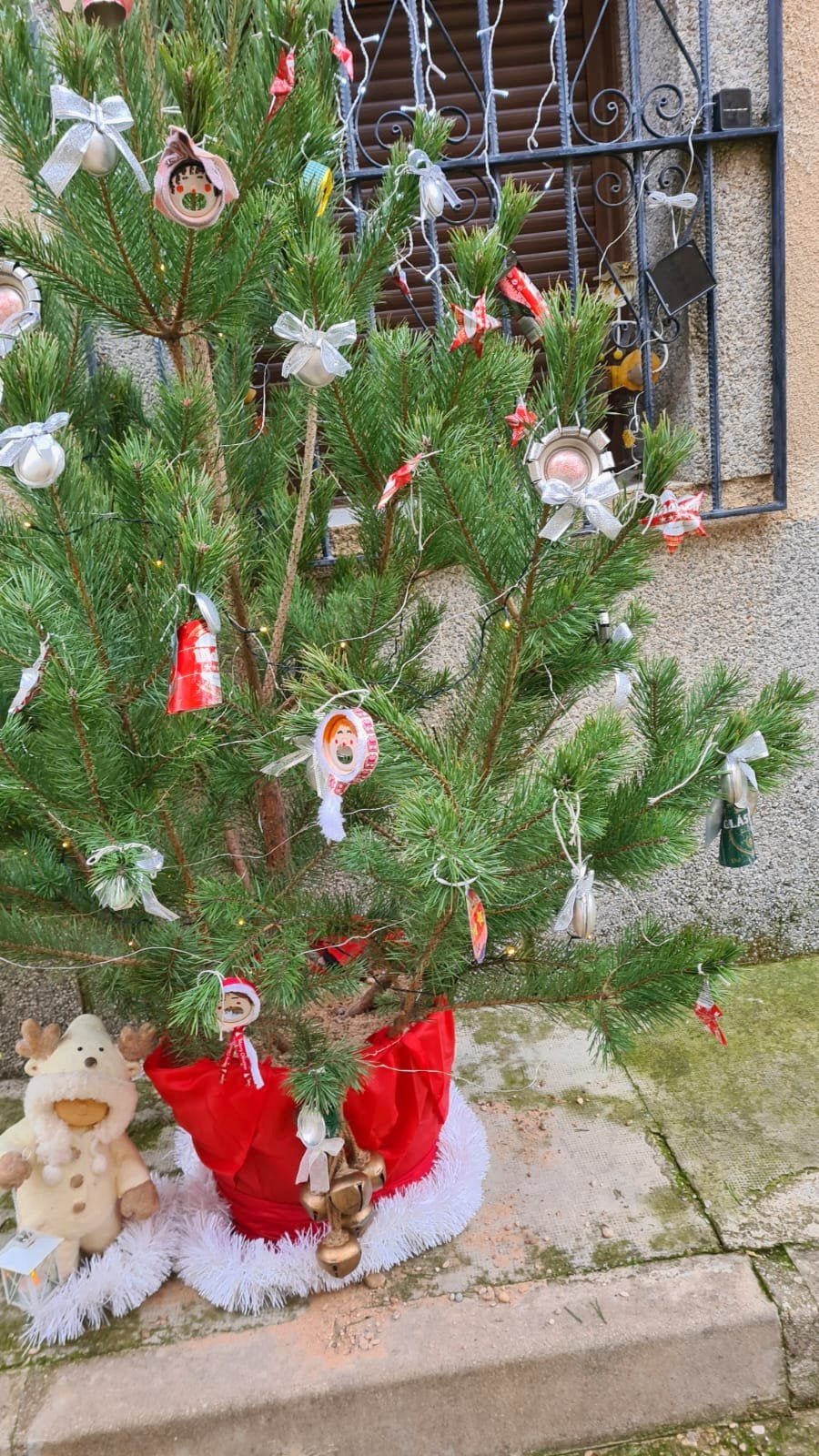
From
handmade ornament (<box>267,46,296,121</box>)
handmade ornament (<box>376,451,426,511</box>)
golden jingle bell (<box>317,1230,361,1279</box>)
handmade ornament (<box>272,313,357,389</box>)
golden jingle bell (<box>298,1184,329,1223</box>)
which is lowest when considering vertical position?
golden jingle bell (<box>317,1230,361,1279</box>)

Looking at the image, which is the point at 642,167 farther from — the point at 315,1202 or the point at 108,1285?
the point at 108,1285

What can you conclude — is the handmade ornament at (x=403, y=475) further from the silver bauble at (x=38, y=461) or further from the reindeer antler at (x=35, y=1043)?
the reindeer antler at (x=35, y=1043)

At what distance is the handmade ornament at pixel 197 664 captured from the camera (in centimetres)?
103

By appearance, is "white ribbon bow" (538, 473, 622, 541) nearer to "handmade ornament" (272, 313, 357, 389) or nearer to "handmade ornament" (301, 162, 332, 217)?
"handmade ornament" (272, 313, 357, 389)

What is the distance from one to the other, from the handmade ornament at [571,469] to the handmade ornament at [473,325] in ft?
0.73

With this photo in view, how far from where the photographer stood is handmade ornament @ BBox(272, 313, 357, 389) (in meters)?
1.13

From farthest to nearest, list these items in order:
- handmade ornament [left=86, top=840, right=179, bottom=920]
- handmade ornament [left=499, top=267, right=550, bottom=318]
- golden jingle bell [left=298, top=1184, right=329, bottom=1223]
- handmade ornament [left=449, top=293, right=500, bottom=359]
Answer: golden jingle bell [left=298, top=1184, right=329, bottom=1223] < handmade ornament [left=499, top=267, right=550, bottom=318] < handmade ornament [left=449, top=293, right=500, bottom=359] < handmade ornament [left=86, top=840, right=179, bottom=920]

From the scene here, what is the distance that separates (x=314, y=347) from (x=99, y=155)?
0.30m

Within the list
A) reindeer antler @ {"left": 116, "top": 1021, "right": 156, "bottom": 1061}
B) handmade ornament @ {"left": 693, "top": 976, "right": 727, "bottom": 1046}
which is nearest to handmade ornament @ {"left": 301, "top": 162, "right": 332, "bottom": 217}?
handmade ornament @ {"left": 693, "top": 976, "right": 727, "bottom": 1046}

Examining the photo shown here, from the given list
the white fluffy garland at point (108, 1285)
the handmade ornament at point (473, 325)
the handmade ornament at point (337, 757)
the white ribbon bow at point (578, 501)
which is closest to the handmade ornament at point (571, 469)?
the white ribbon bow at point (578, 501)

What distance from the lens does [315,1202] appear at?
1.51 meters

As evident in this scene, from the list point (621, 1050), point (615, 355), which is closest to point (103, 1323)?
point (621, 1050)

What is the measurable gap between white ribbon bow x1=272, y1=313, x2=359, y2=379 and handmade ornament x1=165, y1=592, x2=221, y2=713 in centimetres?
34

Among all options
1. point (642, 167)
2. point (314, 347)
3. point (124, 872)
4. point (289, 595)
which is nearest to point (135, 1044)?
point (124, 872)
